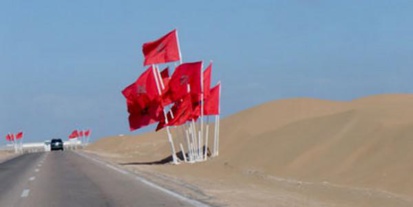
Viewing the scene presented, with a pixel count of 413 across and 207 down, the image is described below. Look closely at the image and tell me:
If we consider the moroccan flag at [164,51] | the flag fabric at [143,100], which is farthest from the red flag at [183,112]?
the moroccan flag at [164,51]

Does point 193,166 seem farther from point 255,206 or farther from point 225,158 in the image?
point 255,206

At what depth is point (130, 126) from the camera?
44562 millimetres

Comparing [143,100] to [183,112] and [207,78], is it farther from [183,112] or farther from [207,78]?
[207,78]

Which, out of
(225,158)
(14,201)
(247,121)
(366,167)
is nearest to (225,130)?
(247,121)

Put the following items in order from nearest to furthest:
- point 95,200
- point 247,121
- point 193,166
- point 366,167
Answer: point 95,200
point 366,167
point 193,166
point 247,121

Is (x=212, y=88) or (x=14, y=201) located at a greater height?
(x=212, y=88)

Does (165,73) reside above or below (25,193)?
above

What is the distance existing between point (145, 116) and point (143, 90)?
1.47 metres

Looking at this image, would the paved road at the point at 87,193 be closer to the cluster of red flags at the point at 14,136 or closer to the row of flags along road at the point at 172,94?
the row of flags along road at the point at 172,94

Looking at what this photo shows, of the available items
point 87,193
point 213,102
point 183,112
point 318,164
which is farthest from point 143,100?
point 87,193

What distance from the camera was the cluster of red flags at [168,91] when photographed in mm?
41219

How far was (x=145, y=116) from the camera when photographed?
43406mm

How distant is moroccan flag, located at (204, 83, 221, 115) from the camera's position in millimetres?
44438

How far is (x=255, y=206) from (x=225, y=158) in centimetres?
2527
